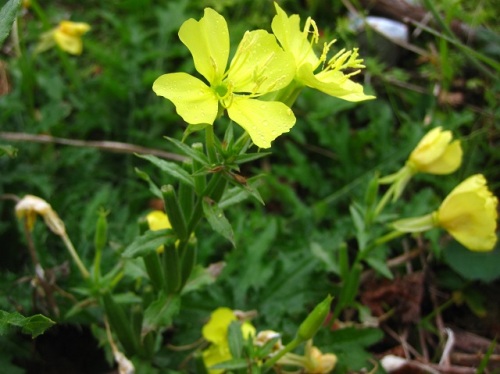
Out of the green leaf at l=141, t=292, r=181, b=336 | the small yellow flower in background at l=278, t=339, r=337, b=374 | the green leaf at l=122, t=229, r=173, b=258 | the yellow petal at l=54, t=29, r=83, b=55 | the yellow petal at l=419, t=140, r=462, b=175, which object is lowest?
the small yellow flower in background at l=278, t=339, r=337, b=374

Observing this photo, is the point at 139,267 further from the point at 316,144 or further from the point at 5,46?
the point at 5,46

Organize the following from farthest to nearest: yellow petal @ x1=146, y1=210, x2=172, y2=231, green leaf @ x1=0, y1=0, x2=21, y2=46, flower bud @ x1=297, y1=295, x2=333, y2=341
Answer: yellow petal @ x1=146, y1=210, x2=172, y2=231 < flower bud @ x1=297, y1=295, x2=333, y2=341 < green leaf @ x1=0, y1=0, x2=21, y2=46

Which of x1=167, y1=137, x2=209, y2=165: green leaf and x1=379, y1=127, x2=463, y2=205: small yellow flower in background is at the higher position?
x1=167, y1=137, x2=209, y2=165: green leaf

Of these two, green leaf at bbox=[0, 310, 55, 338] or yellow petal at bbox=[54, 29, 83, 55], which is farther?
yellow petal at bbox=[54, 29, 83, 55]

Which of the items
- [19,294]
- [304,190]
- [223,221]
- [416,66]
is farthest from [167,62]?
[223,221]

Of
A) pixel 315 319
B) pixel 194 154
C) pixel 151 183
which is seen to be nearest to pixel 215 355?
pixel 315 319

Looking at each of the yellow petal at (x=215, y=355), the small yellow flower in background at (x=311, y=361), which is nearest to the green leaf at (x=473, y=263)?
the small yellow flower in background at (x=311, y=361)

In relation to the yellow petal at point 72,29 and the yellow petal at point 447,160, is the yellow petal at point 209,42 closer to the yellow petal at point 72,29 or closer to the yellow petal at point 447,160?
the yellow petal at point 447,160

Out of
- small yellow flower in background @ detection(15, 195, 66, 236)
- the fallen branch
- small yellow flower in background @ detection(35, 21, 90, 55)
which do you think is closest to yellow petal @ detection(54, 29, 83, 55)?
small yellow flower in background @ detection(35, 21, 90, 55)

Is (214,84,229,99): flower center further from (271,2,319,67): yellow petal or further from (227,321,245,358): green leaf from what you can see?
(227,321,245,358): green leaf
